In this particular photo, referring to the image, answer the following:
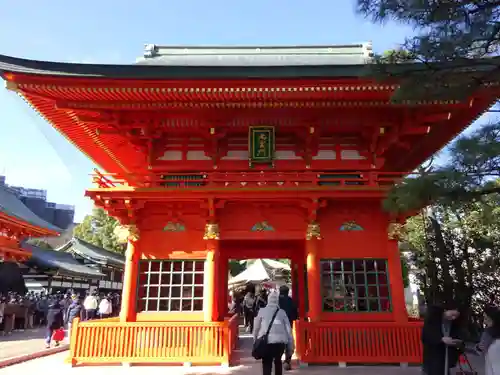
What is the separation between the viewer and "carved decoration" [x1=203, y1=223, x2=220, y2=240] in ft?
33.7

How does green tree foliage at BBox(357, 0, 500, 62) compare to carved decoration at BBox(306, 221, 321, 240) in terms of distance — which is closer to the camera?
green tree foliage at BBox(357, 0, 500, 62)

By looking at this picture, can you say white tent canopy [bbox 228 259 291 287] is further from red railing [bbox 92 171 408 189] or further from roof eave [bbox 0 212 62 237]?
red railing [bbox 92 171 408 189]

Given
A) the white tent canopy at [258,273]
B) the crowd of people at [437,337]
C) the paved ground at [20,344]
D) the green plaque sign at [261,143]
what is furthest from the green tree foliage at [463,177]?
the white tent canopy at [258,273]

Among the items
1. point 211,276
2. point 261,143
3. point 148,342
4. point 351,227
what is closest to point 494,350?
point 351,227

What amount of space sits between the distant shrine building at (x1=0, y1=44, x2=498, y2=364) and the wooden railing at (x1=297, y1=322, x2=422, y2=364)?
0.03 m

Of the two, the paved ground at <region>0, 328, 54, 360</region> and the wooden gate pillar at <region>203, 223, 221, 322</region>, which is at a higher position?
the wooden gate pillar at <region>203, 223, 221, 322</region>

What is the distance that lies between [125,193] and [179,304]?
10.7 ft

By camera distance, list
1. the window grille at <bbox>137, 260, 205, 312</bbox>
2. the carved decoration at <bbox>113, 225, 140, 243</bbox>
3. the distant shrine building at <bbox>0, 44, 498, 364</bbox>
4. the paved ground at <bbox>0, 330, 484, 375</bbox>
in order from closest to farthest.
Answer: the paved ground at <bbox>0, 330, 484, 375</bbox> < the distant shrine building at <bbox>0, 44, 498, 364</bbox> < the window grille at <bbox>137, 260, 205, 312</bbox> < the carved decoration at <bbox>113, 225, 140, 243</bbox>

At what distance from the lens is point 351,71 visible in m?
9.15

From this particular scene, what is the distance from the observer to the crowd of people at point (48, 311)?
43.8 ft

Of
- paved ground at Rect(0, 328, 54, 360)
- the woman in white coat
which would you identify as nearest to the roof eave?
paved ground at Rect(0, 328, 54, 360)

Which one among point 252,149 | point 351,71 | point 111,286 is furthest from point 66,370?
point 111,286

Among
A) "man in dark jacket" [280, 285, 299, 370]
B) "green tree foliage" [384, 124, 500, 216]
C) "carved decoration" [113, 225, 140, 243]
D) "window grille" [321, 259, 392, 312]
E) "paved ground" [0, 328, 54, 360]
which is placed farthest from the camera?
"paved ground" [0, 328, 54, 360]

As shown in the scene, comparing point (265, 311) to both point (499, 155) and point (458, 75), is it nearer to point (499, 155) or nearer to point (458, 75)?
point (499, 155)
